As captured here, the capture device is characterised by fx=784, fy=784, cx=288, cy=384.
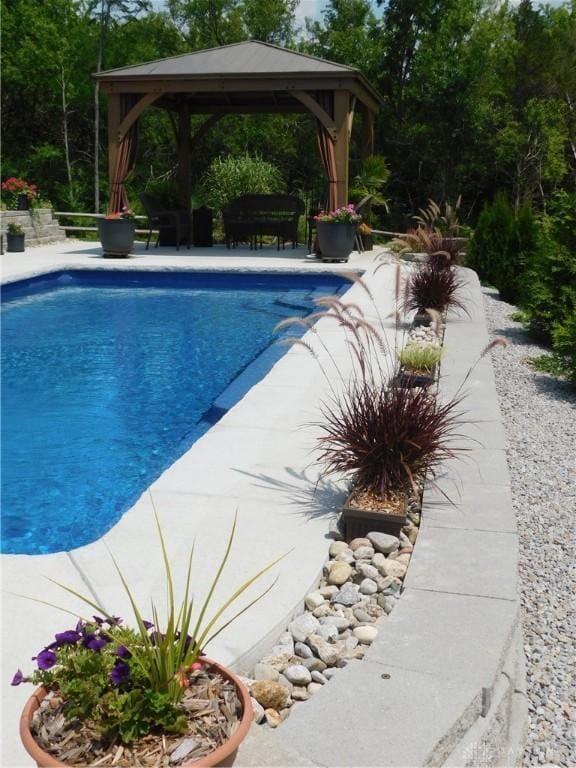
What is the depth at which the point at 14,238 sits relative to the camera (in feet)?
41.7

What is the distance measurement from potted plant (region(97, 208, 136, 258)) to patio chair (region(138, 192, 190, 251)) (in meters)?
1.08

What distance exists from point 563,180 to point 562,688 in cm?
2001

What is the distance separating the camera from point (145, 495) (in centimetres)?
328

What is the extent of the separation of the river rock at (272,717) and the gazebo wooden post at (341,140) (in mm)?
10314

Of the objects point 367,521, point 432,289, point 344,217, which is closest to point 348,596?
point 367,521

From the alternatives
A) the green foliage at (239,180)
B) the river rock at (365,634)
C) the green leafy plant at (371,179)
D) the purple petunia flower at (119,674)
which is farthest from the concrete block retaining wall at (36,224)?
the purple petunia flower at (119,674)

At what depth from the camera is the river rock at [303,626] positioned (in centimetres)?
233

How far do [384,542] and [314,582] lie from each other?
0.38 meters

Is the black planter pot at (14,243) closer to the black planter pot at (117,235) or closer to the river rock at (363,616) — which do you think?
the black planter pot at (117,235)

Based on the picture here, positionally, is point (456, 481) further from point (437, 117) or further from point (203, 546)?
point (437, 117)

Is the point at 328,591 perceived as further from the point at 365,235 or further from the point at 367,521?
the point at 365,235

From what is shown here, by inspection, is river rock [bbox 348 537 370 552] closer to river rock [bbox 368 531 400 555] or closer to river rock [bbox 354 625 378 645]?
river rock [bbox 368 531 400 555]

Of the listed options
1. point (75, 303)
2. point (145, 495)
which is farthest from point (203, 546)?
point (75, 303)

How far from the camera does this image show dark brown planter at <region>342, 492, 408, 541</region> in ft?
9.58
